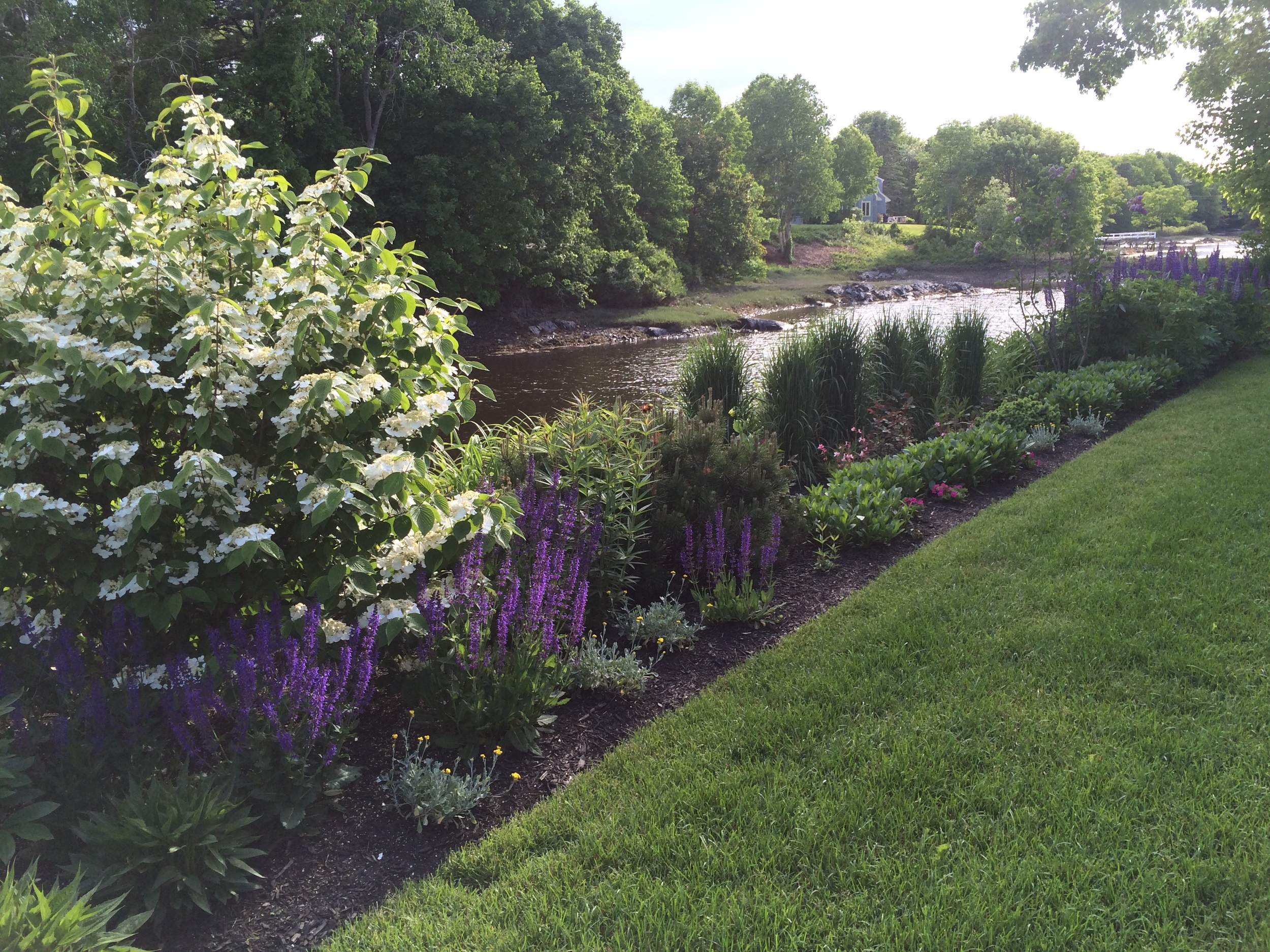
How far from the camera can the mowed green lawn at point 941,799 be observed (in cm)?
211

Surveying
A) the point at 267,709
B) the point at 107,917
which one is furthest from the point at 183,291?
the point at 107,917

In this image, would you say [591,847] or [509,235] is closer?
[591,847]

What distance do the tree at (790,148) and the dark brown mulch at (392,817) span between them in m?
52.2

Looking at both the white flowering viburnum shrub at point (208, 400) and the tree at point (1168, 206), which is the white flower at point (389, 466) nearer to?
the white flowering viburnum shrub at point (208, 400)

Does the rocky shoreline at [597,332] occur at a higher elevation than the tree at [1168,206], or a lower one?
lower

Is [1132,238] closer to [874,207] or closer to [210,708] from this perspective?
[874,207]

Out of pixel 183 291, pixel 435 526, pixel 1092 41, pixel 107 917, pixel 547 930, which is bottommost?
pixel 547 930

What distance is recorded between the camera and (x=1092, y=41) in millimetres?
13695

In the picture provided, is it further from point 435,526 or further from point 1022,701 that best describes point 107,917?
point 1022,701

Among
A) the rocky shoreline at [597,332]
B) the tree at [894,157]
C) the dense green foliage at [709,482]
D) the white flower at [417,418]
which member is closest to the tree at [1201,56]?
the rocky shoreline at [597,332]

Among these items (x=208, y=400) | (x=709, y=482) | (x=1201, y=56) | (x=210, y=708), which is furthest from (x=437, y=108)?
(x=210, y=708)

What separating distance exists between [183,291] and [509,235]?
20.5 m

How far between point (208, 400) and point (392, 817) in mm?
1600

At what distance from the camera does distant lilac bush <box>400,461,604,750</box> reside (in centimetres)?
302
